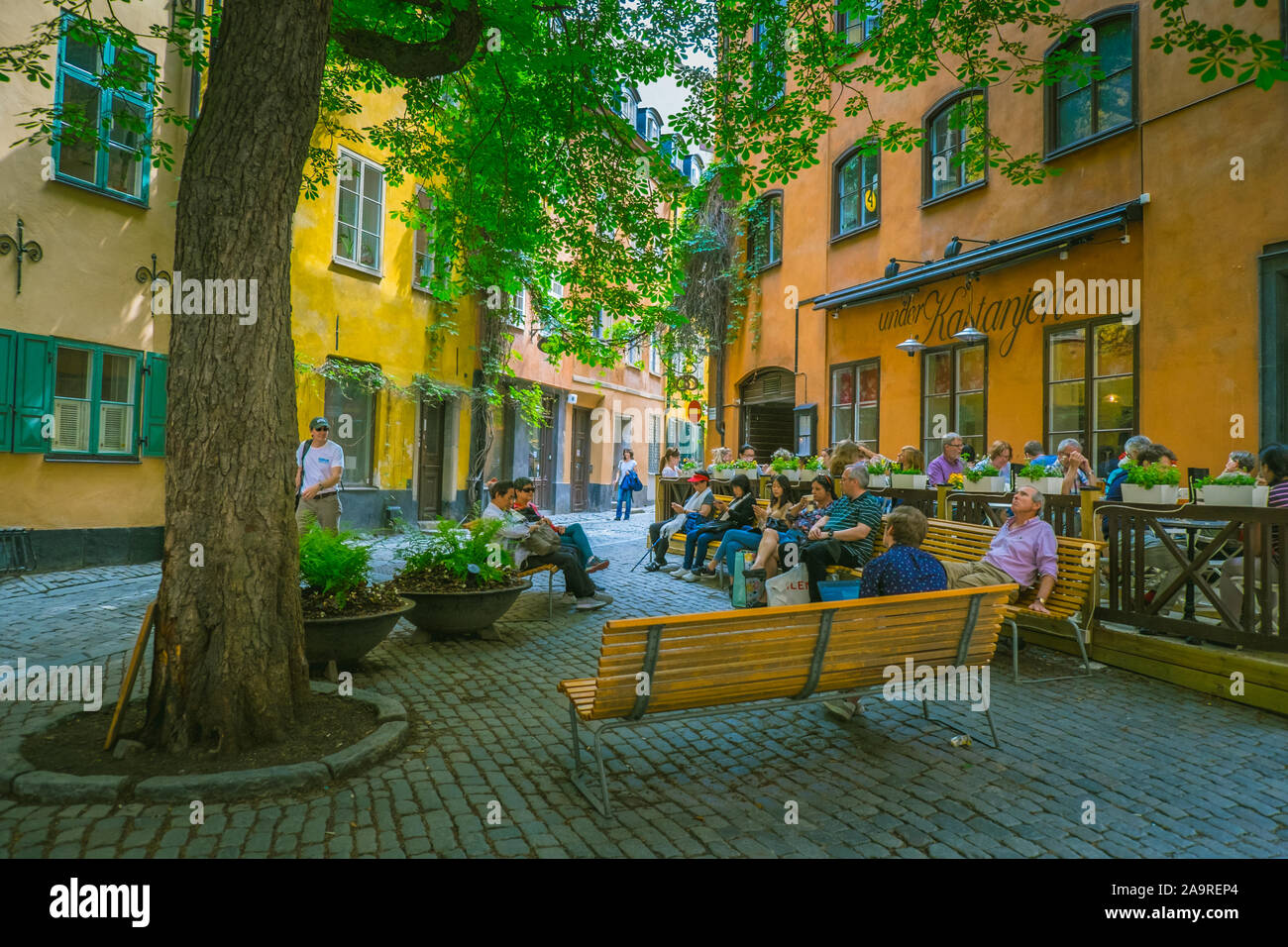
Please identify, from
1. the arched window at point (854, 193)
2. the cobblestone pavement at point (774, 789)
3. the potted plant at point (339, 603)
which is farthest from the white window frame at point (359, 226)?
the potted plant at point (339, 603)

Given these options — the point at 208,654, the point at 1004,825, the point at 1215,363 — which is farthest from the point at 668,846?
the point at 1215,363

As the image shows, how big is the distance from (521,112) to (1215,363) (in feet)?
26.0

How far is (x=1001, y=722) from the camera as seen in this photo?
16.0 feet

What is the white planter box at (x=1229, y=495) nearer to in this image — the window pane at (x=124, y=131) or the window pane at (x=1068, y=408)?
the window pane at (x=1068, y=408)

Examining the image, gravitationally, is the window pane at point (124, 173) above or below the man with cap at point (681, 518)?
above

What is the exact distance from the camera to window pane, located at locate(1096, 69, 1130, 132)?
10.2 metres

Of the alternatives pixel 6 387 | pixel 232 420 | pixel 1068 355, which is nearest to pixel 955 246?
pixel 1068 355

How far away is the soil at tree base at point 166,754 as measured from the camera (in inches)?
145

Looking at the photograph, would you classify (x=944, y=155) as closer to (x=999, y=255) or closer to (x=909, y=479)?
(x=999, y=255)

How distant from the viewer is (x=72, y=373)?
33.6 feet

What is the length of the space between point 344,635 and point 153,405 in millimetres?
7589

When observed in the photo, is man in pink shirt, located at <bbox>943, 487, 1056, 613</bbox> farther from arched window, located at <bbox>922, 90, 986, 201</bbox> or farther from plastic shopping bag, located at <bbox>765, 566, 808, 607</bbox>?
arched window, located at <bbox>922, 90, 986, 201</bbox>

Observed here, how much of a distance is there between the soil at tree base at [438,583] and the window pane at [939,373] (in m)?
8.64

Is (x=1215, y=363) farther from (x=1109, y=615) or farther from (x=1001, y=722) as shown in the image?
(x=1001, y=722)
